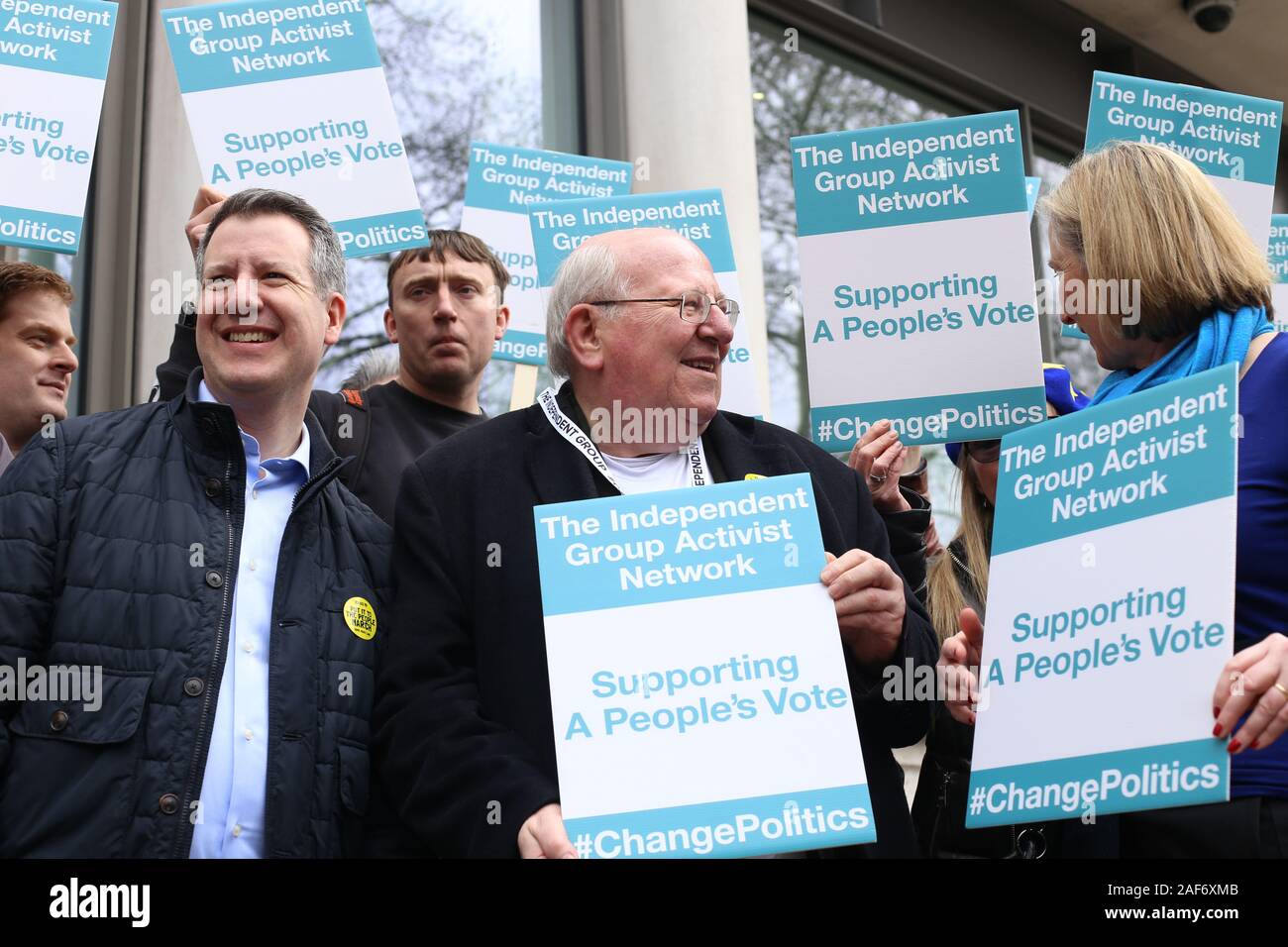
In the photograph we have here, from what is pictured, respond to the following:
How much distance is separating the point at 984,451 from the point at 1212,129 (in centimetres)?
131

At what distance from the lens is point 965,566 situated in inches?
140

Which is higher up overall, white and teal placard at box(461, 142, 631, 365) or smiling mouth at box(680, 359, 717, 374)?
white and teal placard at box(461, 142, 631, 365)

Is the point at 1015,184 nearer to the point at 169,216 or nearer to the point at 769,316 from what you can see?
the point at 169,216

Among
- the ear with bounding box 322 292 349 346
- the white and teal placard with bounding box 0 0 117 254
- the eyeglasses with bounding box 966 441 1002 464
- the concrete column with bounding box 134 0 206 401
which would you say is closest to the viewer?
the ear with bounding box 322 292 349 346

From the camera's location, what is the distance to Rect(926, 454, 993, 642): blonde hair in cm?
349

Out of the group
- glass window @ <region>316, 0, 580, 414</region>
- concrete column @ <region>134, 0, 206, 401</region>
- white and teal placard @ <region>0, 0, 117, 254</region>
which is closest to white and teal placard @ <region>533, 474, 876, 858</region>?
white and teal placard @ <region>0, 0, 117, 254</region>

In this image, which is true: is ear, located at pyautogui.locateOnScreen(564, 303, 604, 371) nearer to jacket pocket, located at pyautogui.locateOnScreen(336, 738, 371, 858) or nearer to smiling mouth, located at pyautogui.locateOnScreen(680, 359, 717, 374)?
smiling mouth, located at pyautogui.locateOnScreen(680, 359, 717, 374)

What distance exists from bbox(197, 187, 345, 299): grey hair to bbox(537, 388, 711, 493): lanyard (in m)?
0.52

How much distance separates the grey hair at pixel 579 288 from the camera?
315 cm

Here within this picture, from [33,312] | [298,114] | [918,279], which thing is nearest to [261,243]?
[298,114]

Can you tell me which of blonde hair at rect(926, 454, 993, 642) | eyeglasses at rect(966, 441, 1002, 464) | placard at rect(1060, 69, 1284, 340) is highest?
placard at rect(1060, 69, 1284, 340)

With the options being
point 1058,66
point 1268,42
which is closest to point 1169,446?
point 1058,66

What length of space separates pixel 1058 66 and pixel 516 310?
639cm

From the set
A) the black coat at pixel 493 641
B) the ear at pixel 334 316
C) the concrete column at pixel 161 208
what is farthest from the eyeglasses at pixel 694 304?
the concrete column at pixel 161 208
